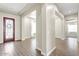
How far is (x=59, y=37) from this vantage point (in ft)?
10.4

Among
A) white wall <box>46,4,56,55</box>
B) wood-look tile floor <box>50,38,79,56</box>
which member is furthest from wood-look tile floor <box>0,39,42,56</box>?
wood-look tile floor <box>50,38,79,56</box>

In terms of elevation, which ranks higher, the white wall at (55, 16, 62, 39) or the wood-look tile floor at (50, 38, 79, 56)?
the white wall at (55, 16, 62, 39)

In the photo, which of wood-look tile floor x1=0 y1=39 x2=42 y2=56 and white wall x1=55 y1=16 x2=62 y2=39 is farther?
Answer: white wall x1=55 y1=16 x2=62 y2=39

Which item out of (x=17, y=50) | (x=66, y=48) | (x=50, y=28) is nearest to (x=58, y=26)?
(x=50, y=28)

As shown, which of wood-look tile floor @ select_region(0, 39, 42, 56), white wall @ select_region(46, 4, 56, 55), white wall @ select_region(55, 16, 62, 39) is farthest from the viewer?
white wall @ select_region(55, 16, 62, 39)

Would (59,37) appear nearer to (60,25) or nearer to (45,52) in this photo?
(60,25)

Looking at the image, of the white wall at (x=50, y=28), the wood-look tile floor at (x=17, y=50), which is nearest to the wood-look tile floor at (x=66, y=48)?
the white wall at (x=50, y=28)

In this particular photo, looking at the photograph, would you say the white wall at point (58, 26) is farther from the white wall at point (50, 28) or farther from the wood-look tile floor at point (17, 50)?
the wood-look tile floor at point (17, 50)

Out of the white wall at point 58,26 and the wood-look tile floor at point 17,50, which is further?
the white wall at point 58,26

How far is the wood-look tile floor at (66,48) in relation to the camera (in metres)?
2.57

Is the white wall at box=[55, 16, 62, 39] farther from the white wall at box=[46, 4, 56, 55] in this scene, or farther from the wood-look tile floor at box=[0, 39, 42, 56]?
the wood-look tile floor at box=[0, 39, 42, 56]

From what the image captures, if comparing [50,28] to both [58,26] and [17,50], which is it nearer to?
[58,26]

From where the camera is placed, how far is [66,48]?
296cm

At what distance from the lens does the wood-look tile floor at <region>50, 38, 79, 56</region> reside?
2.57m
